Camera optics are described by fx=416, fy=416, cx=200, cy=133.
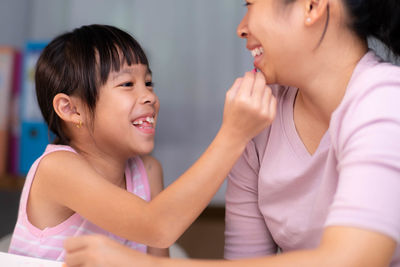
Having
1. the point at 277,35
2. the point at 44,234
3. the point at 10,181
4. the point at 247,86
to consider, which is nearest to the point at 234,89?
the point at 247,86

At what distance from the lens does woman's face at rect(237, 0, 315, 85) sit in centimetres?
88

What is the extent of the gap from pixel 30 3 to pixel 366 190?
8.78 feet

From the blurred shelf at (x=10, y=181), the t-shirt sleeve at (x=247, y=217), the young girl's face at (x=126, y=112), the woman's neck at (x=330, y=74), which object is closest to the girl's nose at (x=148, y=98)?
the young girl's face at (x=126, y=112)

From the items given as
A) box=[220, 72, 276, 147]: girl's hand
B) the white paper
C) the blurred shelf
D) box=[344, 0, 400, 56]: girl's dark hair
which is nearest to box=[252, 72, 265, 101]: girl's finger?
box=[220, 72, 276, 147]: girl's hand

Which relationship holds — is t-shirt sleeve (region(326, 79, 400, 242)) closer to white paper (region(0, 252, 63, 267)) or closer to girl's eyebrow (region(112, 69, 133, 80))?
white paper (region(0, 252, 63, 267))

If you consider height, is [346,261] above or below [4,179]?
above

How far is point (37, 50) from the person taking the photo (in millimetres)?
2381

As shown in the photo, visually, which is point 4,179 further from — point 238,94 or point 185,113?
point 238,94

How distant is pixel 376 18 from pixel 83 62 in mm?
741

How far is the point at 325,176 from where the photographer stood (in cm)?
84

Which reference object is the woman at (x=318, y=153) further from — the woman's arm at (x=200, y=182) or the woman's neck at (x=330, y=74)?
the woman's arm at (x=200, y=182)

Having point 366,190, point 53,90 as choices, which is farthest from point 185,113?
point 366,190

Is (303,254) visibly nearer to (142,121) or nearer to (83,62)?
(142,121)

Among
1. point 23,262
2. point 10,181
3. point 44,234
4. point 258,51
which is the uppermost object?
point 258,51
